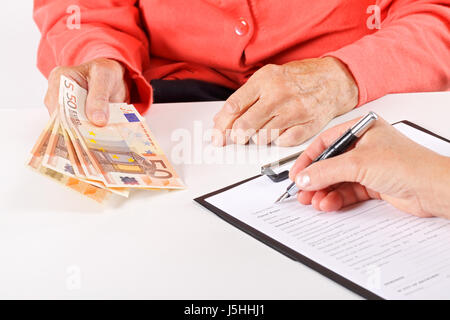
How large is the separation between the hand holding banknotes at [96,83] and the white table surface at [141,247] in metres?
0.15

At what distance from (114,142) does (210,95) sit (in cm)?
44

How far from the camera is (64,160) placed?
799 mm

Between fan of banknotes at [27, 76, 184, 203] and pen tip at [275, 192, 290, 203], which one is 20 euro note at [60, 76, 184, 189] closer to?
fan of banknotes at [27, 76, 184, 203]

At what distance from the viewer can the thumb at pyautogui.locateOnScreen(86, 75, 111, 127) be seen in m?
0.95

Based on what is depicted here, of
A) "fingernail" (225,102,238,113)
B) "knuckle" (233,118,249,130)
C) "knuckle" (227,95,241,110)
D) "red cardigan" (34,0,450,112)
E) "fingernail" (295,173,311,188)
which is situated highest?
"red cardigan" (34,0,450,112)

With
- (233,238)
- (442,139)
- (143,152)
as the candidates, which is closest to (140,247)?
(233,238)

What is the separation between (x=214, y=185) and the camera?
32.8 inches

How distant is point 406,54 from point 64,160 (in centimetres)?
71

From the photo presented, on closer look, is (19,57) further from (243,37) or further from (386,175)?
(386,175)

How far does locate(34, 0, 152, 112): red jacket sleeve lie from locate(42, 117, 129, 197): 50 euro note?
1.02ft

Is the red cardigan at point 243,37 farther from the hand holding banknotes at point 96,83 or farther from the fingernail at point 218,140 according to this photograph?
the fingernail at point 218,140

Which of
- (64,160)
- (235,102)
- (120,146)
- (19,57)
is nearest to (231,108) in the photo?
(235,102)

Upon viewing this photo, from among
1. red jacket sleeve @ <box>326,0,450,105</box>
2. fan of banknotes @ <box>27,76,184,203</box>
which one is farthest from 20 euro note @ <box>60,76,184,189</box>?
red jacket sleeve @ <box>326,0,450,105</box>

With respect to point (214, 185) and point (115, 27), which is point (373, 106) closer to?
point (214, 185)
